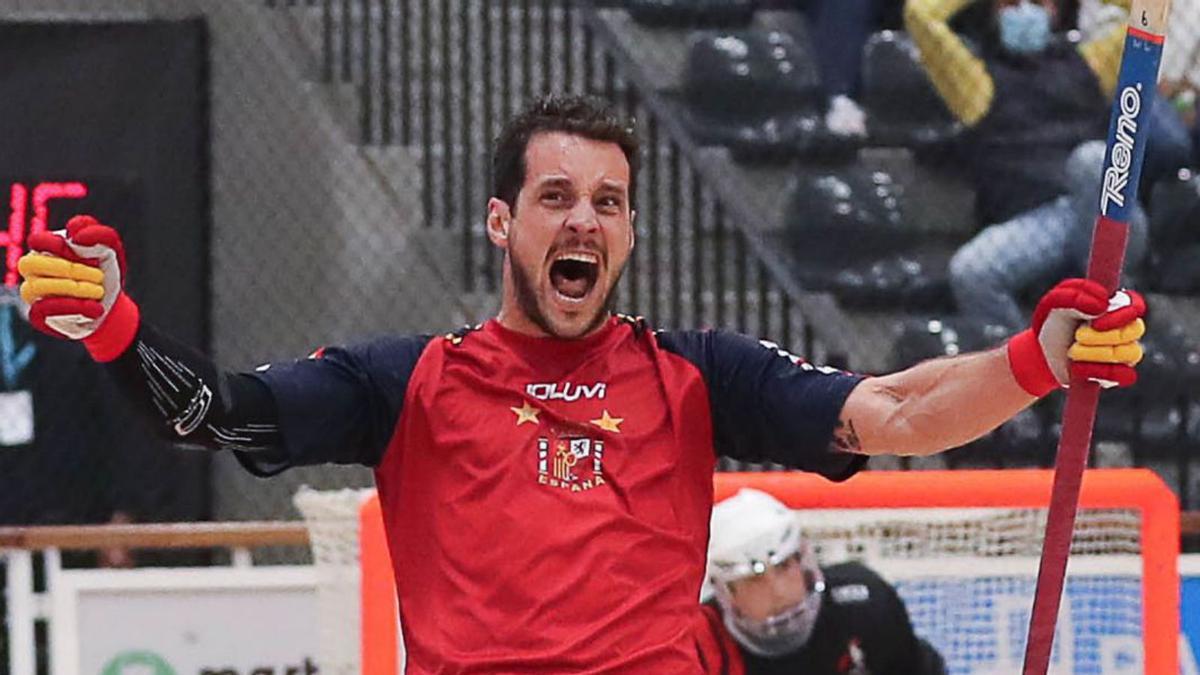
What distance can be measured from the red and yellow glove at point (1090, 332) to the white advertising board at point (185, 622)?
301cm

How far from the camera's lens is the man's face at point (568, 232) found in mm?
3184

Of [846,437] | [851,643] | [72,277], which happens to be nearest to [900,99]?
[851,643]

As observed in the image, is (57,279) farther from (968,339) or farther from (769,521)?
(968,339)

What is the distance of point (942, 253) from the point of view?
23.3ft

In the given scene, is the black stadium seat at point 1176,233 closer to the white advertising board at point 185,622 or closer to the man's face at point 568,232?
the white advertising board at point 185,622

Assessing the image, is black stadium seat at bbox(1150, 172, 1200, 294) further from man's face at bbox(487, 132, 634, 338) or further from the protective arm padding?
the protective arm padding

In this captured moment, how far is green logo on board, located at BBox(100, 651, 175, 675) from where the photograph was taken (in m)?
5.50

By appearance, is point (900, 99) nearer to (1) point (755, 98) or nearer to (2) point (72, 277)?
(1) point (755, 98)

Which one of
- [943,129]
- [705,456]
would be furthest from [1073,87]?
[705,456]

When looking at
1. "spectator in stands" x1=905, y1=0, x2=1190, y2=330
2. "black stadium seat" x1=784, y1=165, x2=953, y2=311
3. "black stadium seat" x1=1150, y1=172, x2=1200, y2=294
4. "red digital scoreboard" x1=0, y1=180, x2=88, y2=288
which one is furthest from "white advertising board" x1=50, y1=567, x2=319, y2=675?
"black stadium seat" x1=1150, y1=172, x2=1200, y2=294

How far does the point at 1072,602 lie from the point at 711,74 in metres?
2.75

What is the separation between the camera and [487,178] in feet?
24.1

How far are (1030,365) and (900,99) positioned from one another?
13.9ft

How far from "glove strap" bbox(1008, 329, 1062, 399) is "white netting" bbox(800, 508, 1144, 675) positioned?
6.10 ft
